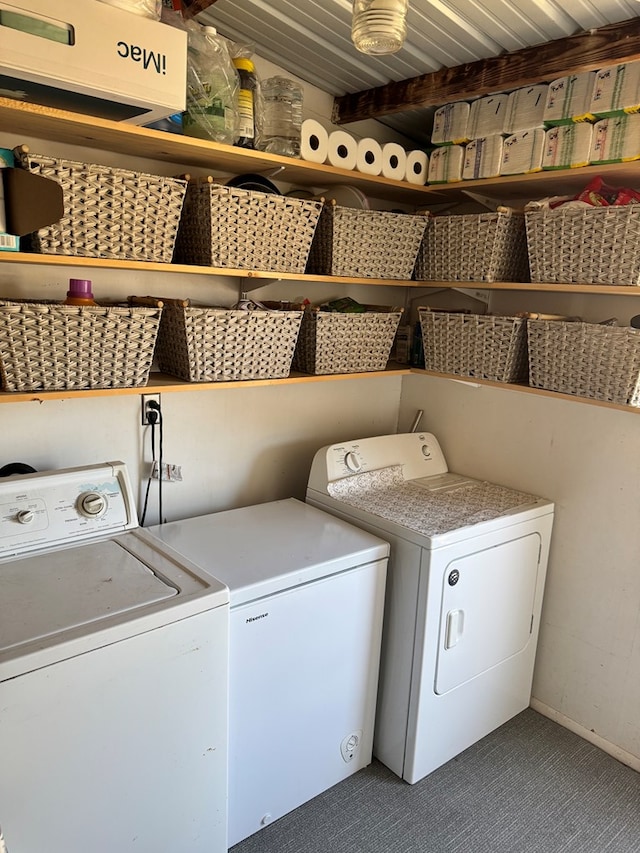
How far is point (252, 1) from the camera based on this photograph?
182cm

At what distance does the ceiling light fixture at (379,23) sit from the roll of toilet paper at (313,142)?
0.62 meters

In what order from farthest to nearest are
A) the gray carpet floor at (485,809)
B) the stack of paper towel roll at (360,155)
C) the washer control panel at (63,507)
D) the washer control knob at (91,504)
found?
1. the stack of paper towel roll at (360,155)
2. the gray carpet floor at (485,809)
3. the washer control knob at (91,504)
4. the washer control panel at (63,507)

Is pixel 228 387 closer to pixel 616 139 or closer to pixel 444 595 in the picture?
pixel 444 595

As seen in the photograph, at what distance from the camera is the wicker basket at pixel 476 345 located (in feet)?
7.36

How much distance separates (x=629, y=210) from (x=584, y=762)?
191cm

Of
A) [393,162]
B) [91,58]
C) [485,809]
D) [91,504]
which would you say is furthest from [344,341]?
[485,809]

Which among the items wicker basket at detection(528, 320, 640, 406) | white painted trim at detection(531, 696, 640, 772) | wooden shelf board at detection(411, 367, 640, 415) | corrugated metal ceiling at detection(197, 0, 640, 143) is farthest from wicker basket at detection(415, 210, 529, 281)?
white painted trim at detection(531, 696, 640, 772)

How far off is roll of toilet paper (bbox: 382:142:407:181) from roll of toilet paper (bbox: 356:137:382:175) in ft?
0.08

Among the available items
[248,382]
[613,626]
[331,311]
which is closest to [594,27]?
[331,311]

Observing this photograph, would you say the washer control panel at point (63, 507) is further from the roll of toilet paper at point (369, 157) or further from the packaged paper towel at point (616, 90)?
the packaged paper towel at point (616, 90)

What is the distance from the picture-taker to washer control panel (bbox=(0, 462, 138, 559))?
1691 mm

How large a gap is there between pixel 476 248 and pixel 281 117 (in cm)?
81

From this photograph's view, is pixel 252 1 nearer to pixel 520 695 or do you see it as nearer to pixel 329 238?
pixel 329 238

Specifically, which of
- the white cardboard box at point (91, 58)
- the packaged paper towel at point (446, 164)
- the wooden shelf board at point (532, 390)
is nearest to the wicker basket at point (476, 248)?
the packaged paper towel at point (446, 164)
